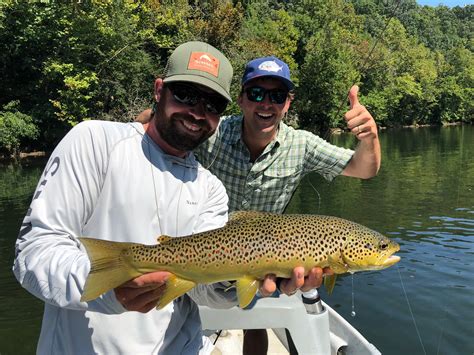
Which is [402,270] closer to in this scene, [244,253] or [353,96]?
[353,96]

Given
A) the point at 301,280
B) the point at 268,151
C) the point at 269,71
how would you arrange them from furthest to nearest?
the point at 268,151 < the point at 269,71 < the point at 301,280

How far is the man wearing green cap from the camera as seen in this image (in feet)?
7.01

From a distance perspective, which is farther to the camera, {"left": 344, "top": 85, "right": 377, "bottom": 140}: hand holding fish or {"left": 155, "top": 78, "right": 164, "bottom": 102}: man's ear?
{"left": 344, "top": 85, "right": 377, "bottom": 140}: hand holding fish

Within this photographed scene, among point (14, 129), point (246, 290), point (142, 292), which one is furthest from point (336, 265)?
point (14, 129)

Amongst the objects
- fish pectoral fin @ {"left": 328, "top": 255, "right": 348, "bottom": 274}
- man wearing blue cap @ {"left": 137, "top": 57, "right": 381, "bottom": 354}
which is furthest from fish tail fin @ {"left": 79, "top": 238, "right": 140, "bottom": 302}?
man wearing blue cap @ {"left": 137, "top": 57, "right": 381, "bottom": 354}

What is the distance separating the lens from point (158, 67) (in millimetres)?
39875

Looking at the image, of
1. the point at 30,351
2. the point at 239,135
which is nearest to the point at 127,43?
the point at 30,351

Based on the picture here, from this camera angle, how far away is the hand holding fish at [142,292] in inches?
84.6

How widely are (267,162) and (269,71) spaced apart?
36.3 inches

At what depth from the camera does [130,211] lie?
2477mm

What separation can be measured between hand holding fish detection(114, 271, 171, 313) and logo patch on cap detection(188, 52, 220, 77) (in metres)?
1.29

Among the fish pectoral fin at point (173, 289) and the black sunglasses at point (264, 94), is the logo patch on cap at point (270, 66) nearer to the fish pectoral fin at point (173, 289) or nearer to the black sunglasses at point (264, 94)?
the black sunglasses at point (264, 94)

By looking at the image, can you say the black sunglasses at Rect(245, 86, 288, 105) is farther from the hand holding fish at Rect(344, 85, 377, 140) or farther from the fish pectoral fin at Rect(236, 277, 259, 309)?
the fish pectoral fin at Rect(236, 277, 259, 309)

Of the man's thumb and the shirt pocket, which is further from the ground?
the man's thumb
